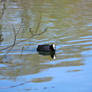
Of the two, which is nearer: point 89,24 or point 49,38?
point 49,38

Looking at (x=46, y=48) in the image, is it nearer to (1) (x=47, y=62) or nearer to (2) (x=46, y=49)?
(2) (x=46, y=49)

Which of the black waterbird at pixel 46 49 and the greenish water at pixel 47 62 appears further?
the black waterbird at pixel 46 49

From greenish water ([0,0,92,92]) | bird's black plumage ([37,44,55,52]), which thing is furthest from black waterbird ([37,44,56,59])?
greenish water ([0,0,92,92])

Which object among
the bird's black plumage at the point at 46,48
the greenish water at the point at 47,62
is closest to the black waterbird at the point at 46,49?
the bird's black plumage at the point at 46,48

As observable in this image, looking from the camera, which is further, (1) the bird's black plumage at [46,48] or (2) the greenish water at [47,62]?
(1) the bird's black plumage at [46,48]

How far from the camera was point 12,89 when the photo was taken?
301 inches

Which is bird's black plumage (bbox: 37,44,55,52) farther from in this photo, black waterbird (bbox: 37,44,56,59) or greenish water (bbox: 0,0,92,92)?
greenish water (bbox: 0,0,92,92)

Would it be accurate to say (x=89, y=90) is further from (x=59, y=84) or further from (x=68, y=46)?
(x=68, y=46)

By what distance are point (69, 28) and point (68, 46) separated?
12.8 feet

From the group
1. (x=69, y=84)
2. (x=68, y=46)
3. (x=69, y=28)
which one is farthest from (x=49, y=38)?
(x=69, y=84)

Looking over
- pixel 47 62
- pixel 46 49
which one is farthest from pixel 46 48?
pixel 47 62

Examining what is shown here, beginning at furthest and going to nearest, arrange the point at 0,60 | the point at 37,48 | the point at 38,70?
the point at 37,48, the point at 0,60, the point at 38,70

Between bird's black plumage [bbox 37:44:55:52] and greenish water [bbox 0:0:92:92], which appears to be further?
bird's black plumage [bbox 37:44:55:52]

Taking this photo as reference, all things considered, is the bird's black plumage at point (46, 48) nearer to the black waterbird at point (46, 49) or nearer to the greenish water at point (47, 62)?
the black waterbird at point (46, 49)
